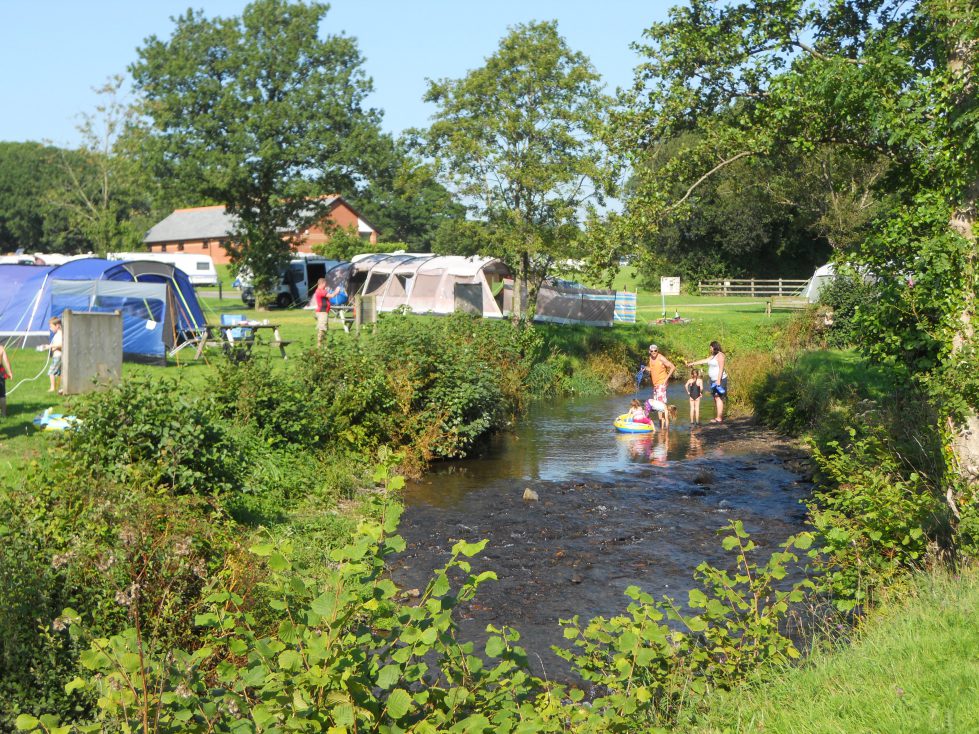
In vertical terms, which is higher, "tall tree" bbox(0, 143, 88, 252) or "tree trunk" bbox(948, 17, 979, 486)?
"tall tree" bbox(0, 143, 88, 252)

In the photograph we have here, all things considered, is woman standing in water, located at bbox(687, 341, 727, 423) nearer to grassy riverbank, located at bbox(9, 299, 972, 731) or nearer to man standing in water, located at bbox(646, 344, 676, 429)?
man standing in water, located at bbox(646, 344, 676, 429)

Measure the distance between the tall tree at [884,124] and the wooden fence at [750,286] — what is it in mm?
46792

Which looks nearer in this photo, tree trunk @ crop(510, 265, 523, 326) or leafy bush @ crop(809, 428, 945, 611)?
leafy bush @ crop(809, 428, 945, 611)

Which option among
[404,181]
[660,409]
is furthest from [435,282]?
[660,409]

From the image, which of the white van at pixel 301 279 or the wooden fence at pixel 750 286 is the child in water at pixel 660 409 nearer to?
the white van at pixel 301 279

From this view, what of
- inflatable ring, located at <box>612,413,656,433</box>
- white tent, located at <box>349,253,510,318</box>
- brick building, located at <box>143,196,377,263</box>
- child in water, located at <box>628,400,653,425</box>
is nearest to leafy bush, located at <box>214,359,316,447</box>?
inflatable ring, located at <box>612,413,656,433</box>

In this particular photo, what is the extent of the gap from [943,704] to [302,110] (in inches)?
1561

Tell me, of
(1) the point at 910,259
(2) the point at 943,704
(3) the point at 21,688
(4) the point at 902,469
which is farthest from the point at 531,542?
(2) the point at 943,704

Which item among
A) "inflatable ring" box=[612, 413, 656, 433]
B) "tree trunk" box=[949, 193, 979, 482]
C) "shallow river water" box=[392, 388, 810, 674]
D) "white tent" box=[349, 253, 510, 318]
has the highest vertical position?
"white tent" box=[349, 253, 510, 318]

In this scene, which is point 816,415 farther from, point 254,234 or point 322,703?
point 254,234

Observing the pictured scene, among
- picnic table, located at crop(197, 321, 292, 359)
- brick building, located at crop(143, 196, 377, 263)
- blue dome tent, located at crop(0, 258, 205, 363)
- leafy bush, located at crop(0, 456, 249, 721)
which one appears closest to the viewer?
leafy bush, located at crop(0, 456, 249, 721)

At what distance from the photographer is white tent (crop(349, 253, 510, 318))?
128 ft

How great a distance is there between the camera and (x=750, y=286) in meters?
61.7

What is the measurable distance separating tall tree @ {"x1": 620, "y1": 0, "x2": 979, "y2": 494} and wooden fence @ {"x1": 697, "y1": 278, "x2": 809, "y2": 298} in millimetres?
46792
